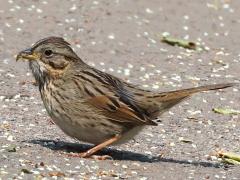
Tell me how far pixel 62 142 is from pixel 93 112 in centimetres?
76

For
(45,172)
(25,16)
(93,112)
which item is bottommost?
(45,172)

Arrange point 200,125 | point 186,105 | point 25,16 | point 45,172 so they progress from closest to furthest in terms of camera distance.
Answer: point 45,172
point 200,125
point 186,105
point 25,16

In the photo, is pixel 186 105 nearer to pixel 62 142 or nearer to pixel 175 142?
Result: pixel 175 142

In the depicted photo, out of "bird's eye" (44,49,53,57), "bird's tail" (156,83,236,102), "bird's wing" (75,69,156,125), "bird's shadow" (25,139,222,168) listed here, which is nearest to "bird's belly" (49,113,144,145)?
"bird's wing" (75,69,156,125)

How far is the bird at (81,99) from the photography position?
8.01m

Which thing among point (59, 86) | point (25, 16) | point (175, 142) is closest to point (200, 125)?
point (175, 142)

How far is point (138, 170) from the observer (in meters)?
7.90

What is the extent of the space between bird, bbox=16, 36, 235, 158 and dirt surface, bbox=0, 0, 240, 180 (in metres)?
0.25

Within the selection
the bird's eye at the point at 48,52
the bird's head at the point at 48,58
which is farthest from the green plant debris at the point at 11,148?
the bird's eye at the point at 48,52

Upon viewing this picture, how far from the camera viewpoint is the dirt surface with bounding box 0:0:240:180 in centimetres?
795

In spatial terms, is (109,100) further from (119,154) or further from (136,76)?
(136,76)

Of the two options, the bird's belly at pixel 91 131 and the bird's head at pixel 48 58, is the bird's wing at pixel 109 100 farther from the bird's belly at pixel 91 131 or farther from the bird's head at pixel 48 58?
the bird's head at pixel 48 58

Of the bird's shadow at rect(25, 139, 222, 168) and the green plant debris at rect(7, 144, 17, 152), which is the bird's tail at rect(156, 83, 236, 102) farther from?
A: the green plant debris at rect(7, 144, 17, 152)

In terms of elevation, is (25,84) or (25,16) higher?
(25,16)
